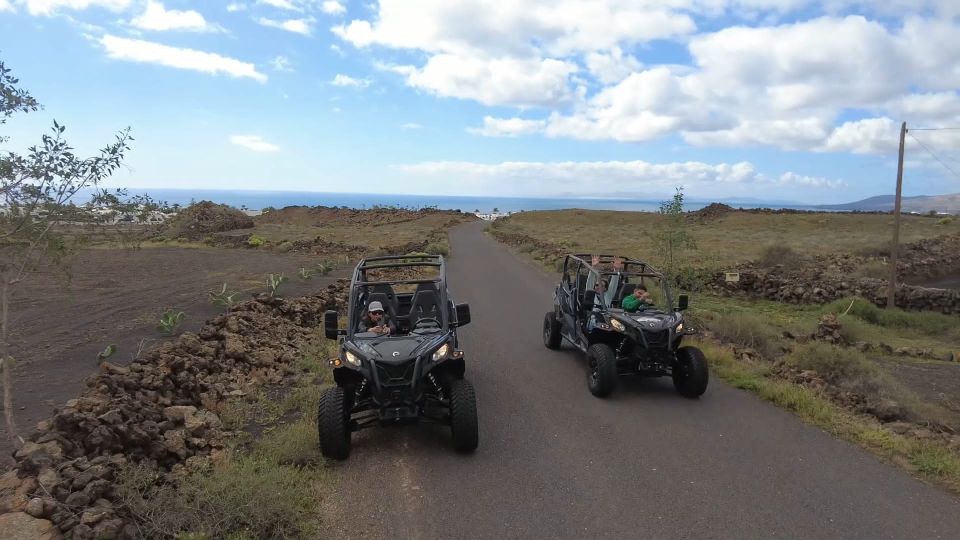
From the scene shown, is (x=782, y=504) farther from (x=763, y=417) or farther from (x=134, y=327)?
(x=134, y=327)

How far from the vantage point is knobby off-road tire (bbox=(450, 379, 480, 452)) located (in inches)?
258

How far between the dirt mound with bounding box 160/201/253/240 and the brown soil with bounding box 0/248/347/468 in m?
17.8

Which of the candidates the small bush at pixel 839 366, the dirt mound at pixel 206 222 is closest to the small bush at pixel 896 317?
the small bush at pixel 839 366

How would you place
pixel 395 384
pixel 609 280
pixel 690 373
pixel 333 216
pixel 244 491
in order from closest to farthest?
pixel 244 491 < pixel 395 384 < pixel 690 373 < pixel 609 280 < pixel 333 216

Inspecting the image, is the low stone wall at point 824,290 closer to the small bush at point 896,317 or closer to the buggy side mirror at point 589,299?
the small bush at point 896,317

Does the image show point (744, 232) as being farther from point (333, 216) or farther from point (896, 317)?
point (333, 216)

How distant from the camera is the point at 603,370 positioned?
28.5 feet

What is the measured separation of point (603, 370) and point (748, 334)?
6.44 m

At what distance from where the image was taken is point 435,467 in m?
6.48

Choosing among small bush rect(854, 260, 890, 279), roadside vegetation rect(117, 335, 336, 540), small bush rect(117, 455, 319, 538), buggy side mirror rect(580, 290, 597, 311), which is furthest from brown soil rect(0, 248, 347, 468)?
small bush rect(854, 260, 890, 279)

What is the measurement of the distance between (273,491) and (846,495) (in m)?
5.67

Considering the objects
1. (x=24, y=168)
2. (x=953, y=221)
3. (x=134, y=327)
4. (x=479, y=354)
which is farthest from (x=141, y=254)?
(x=953, y=221)

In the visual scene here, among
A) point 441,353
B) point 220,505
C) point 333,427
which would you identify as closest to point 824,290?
point 441,353

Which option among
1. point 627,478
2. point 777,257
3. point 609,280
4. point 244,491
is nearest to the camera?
point 244,491
